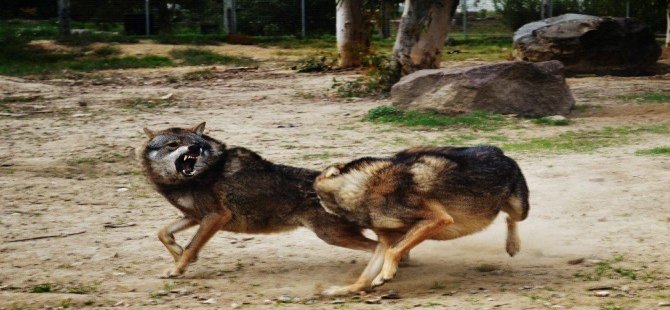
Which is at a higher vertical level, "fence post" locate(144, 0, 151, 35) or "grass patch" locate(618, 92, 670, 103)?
"fence post" locate(144, 0, 151, 35)

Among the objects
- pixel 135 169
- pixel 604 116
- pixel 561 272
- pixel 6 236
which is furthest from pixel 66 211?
pixel 604 116

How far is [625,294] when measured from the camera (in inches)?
255

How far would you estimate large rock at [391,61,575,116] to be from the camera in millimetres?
14906

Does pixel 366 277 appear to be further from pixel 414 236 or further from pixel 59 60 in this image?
pixel 59 60

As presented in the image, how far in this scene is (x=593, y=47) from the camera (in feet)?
72.4

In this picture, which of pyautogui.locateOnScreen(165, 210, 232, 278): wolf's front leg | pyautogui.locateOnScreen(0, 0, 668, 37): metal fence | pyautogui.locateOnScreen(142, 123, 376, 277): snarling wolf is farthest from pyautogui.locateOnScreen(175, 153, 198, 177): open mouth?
pyautogui.locateOnScreen(0, 0, 668, 37): metal fence

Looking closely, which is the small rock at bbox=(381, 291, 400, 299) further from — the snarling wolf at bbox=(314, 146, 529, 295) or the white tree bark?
the white tree bark

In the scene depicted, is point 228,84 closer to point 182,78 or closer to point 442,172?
point 182,78

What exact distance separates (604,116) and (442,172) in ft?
28.7

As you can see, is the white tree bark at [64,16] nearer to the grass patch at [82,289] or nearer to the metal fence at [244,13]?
the metal fence at [244,13]

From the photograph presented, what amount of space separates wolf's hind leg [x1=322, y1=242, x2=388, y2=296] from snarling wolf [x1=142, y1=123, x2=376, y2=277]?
648mm

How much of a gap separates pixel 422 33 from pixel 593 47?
5.40 meters

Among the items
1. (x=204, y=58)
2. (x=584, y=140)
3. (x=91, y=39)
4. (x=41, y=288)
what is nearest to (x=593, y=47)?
(x=204, y=58)

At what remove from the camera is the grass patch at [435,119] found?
1411cm
